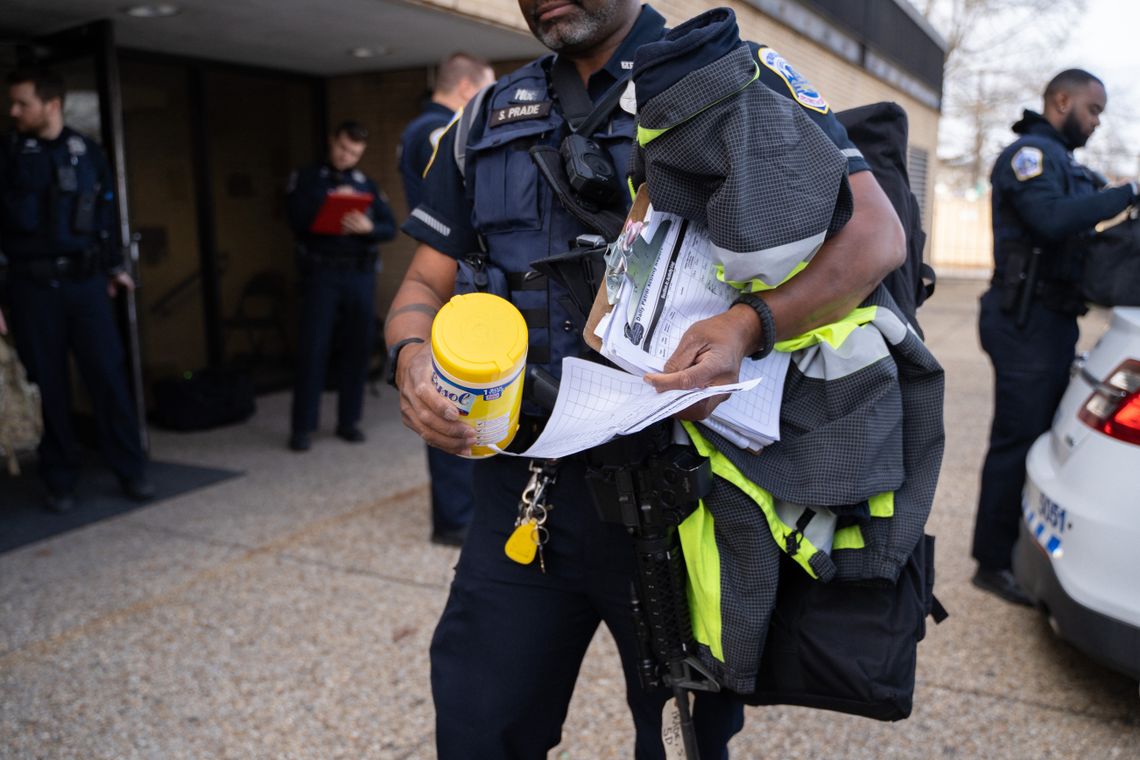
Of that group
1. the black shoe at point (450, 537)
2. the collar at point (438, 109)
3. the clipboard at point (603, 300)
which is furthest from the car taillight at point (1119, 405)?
the collar at point (438, 109)

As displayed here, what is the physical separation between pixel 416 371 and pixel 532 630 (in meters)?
0.54

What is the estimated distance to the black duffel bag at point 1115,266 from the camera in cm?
352

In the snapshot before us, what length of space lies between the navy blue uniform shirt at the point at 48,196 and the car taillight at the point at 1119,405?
14.9 ft

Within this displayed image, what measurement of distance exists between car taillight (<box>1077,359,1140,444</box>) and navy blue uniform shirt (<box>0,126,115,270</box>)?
453cm

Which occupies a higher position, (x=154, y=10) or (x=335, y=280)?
(x=154, y=10)

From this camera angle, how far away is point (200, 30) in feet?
20.2

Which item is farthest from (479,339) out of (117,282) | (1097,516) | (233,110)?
(233,110)

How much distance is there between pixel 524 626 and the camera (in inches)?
68.5

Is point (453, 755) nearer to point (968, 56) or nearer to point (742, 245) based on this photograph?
point (742, 245)

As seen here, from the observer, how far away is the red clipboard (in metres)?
6.06

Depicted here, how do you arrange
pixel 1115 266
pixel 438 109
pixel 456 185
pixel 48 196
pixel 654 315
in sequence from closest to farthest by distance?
pixel 654 315, pixel 456 185, pixel 1115 266, pixel 438 109, pixel 48 196

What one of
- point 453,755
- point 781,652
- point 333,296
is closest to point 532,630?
point 453,755

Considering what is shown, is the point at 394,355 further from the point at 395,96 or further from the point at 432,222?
the point at 395,96

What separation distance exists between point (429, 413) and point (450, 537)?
10.0ft
